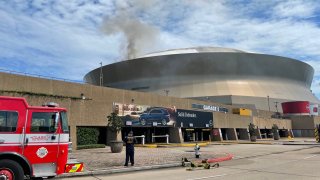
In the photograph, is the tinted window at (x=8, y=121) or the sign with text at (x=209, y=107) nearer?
the tinted window at (x=8, y=121)

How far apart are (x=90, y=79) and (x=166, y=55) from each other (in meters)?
27.9

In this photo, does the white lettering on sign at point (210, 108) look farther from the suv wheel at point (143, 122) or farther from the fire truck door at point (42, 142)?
the fire truck door at point (42, 142)

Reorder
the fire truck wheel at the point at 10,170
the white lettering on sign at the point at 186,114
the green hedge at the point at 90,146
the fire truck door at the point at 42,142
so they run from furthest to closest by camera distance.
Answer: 1. the white lettering on sign at the point at 186,114
2. the green hedge at the point at 90,146
3. the fire truck door at the point at 42,142
4. the fire truck wheel at the point at 10,170

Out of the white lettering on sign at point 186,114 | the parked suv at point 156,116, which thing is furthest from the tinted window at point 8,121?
the white lettering on sign at point 186,114

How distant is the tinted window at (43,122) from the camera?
1006 centimetres

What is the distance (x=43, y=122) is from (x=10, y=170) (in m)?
1.67

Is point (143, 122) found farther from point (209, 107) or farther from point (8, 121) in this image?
point (8, 121)

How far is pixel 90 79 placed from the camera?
335 feet

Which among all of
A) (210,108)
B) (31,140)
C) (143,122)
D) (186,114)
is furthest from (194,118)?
(31,140)

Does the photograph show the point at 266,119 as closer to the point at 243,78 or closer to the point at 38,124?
the point at 243,78

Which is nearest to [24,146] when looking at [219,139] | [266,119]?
[219,139]

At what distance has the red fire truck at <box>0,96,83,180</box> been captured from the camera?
9508 mm

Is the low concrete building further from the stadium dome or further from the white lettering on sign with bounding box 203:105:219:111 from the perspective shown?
the stadium dome

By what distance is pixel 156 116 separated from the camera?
3991 centimetres
